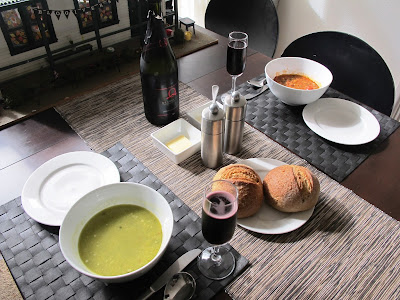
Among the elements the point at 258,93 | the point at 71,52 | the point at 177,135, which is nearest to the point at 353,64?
the point at 258,93

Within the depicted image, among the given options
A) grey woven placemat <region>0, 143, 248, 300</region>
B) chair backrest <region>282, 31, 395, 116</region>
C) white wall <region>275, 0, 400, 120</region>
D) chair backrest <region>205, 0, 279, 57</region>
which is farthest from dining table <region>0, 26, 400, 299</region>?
white wall <region>275, 0, 400, 120</region>

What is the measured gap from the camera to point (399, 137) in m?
1.01

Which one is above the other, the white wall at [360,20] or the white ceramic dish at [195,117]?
the white ceramic dish at [195,117]

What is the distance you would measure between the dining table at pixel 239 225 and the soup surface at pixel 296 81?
0.22 feet

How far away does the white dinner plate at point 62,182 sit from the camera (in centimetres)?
79

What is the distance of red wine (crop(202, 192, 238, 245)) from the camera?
2.02 ft

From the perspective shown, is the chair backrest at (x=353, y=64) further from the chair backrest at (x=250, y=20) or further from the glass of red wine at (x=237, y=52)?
the glass of red wine at (x=237, y=52)

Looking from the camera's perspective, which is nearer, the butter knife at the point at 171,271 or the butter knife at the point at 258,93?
the butter knife at the point at 171,271

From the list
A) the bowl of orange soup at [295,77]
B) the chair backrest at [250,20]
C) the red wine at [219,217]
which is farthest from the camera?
the chair backrest at [250,20]

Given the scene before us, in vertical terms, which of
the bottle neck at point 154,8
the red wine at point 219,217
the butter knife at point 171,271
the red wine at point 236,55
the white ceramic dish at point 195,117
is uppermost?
the bottle neck at point 154,8

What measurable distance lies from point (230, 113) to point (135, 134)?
13.0 inches

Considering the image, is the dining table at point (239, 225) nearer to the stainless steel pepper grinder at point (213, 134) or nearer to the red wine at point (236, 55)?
the stainless steel pepper grinder at point (213, 134)

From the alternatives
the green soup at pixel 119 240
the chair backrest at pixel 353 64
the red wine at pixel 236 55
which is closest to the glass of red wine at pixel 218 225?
the green soup at pixel 119 240

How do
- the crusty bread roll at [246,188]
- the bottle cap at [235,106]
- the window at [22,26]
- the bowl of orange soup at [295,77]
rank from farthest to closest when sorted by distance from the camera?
1. the window at [22,26]
2. the bowl of orange soup at [295,77]
3. the bottle cap at [235,106]
4. the crusty bread roll at [246,188]
